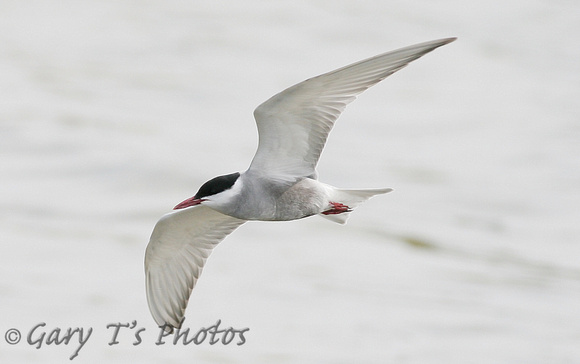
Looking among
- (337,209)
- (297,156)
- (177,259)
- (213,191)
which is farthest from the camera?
(177,259)

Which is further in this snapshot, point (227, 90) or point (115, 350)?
point (227, 90)

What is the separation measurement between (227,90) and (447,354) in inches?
336

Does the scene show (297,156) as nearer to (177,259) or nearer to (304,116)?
(304,116)

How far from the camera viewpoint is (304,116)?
22.8 ft

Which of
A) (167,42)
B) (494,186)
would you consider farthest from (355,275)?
(167,42)

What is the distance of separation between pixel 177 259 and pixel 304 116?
1.72 metres

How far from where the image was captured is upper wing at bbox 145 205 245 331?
8094 mm

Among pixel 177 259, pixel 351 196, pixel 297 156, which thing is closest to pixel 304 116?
pixel 297 156

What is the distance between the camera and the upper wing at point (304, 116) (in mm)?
6703

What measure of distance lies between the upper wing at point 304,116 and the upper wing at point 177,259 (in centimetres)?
112

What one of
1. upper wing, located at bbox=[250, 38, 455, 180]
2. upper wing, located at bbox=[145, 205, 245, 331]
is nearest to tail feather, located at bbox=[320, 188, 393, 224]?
upper wing, located at bbox=[250, 38, 455, 180]

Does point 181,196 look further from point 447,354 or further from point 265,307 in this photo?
point 447,354

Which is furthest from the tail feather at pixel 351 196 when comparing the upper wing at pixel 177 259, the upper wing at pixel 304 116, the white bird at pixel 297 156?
the upper wing at pixel 177 259

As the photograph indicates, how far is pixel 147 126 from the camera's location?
779 inches
